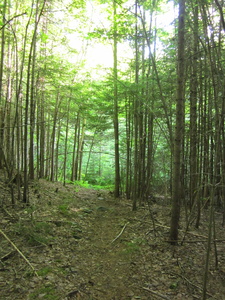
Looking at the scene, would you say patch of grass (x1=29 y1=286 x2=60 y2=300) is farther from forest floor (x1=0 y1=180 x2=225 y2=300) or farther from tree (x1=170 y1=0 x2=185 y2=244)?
tree (x1=170 y1=0 x2=185 y2=244)

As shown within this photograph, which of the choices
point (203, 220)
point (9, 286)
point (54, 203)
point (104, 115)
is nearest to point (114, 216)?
point (54, 203)

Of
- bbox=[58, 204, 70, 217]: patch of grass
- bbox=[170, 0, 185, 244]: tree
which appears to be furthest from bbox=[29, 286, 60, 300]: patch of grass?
bbox=[58, 204, 70, 217]: patch of grass

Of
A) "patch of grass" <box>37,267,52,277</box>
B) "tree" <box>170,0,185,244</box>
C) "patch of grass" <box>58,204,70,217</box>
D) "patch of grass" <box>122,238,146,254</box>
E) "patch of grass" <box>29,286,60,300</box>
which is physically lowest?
"patch of grass" <box>122,238,146,254</box>

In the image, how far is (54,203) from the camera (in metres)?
6.88

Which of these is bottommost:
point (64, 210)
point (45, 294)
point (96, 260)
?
point (96, 260)

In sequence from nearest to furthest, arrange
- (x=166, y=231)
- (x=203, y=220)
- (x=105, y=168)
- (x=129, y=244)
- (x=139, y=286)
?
1. (x=139, y=286)
2. (x=129, y=244)
3. (x=166, y=231)
4. (x=203, y=220)
5. (x=105, y=168)

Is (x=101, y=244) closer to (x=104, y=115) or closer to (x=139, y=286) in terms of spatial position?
(x=139, y=286)

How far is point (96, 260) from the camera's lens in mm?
4078

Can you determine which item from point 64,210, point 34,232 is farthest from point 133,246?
point 64,210

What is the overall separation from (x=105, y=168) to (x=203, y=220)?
647 inches

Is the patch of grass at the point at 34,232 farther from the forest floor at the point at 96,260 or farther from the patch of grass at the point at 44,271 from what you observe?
the patch of grass at the point at 44,271

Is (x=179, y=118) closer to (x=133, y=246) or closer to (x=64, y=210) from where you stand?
(x=133, y=246)

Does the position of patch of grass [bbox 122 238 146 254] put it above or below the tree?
below

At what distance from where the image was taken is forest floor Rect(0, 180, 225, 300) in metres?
3.07
